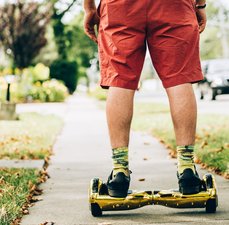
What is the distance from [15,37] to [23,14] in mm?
1235

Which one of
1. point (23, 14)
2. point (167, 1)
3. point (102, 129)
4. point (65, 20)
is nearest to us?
point (167, 1)

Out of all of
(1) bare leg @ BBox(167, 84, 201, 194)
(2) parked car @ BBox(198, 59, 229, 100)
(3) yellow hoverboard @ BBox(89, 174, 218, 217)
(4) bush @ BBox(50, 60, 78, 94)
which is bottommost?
(4) bush @ BBox(50, 60, 78, 94)

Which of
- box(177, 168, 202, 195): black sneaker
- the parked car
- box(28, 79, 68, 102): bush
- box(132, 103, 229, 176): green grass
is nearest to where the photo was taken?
box(177, 168, 202, 195): black sneaker

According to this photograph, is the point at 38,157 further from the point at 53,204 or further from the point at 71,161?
the point at 53,204

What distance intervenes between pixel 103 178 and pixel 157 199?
6.50 feet

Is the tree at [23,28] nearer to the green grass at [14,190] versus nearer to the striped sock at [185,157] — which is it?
the green grass at [14,190]

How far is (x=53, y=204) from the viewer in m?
4.03

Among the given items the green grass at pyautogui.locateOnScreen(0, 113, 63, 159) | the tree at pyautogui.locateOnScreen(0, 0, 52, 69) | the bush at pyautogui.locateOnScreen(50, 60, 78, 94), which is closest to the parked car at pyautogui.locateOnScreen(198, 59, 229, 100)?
the tree at pyautogui.locateOnScreen(0, 0, 52, 69)

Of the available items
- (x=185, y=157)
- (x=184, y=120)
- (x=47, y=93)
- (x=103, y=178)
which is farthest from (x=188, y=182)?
(x=47, y=93)

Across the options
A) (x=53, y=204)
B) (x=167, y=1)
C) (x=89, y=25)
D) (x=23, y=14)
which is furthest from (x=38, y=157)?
(x=23, y=14)

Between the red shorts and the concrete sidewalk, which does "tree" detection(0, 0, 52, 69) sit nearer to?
the concrete sidewalk

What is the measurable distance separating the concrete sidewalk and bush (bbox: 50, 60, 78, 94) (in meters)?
30.3

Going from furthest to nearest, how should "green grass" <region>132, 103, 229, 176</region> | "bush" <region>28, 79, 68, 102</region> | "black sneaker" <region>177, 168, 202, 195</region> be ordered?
1. "bush" <region>28, 79, 68, 102</region>
2. "green grass" <region>132, 103, 229, 176</region>
3. "black sneaker" <region>177, 168, 202, 195</region>

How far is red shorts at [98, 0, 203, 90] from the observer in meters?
3.21
